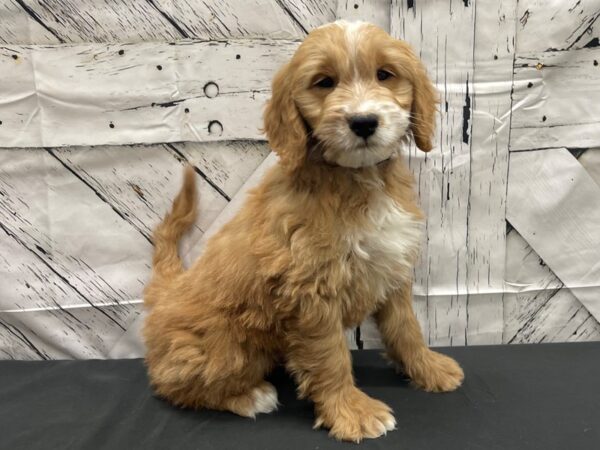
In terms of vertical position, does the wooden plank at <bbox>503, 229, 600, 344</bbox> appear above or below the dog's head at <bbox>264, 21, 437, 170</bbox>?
below

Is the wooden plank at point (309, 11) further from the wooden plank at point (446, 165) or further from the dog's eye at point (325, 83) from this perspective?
the dog's eye at point (325, 83)

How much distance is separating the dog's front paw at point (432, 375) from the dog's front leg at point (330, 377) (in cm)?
23

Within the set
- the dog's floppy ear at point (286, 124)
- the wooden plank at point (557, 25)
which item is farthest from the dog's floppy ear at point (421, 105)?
the wooden plank at point (557, 25)

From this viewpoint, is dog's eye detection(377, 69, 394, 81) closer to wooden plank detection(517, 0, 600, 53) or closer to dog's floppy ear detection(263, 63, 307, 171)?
dog's floppy ear detection(263, 63, 307, 171)

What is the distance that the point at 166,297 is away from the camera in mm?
1732

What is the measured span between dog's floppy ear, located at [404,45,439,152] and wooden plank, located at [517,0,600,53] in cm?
66

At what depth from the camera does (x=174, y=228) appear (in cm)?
189

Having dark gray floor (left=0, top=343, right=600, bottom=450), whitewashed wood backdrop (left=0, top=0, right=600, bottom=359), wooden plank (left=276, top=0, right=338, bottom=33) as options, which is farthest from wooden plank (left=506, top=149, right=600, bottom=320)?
wooden plank (left=276, top=0, right=338, bottom=33)

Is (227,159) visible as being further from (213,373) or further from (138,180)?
(213,373)

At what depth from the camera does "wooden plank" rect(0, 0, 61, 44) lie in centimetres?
182

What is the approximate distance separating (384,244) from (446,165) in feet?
2.10

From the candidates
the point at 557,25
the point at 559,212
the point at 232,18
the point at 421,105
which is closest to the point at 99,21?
the point at 232,18

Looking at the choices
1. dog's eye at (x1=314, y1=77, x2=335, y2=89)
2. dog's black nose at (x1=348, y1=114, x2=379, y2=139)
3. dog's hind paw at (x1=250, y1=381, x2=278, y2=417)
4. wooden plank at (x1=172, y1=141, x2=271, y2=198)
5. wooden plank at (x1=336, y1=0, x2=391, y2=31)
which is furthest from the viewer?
wooden plank at (x1=172, y1=141, x2=271, y2=198)

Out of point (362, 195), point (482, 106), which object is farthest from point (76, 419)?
point (482, 106)
